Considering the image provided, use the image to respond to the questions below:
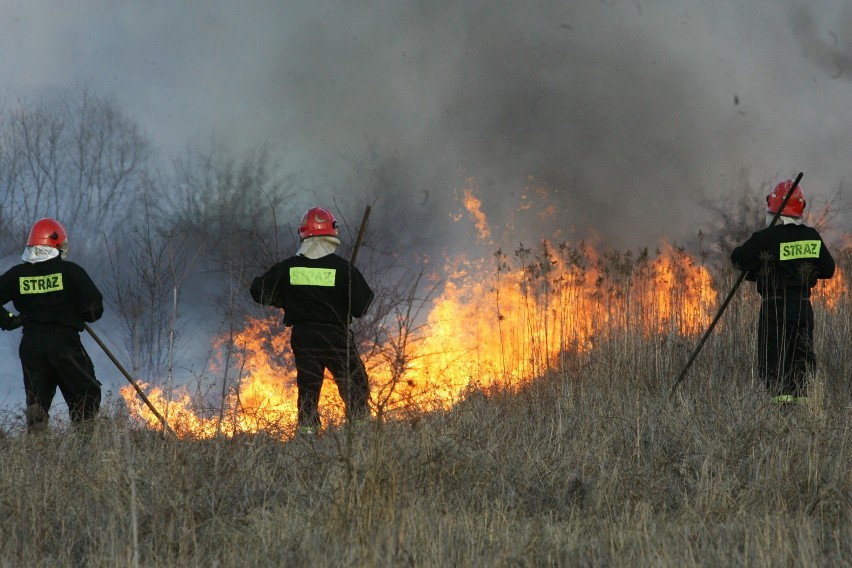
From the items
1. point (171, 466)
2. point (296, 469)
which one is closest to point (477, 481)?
point (296, 469)

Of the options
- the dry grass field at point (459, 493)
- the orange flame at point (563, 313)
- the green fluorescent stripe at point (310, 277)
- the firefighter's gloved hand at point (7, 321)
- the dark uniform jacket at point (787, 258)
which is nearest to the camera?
the dry grass field at point (459, 493)

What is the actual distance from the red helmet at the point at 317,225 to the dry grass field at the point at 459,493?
174cm

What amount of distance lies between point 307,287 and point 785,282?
13.1ft

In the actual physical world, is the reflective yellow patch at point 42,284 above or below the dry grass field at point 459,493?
above

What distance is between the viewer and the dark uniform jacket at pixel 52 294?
7348 mm

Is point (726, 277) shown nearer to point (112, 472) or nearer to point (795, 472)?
point (795, 472)

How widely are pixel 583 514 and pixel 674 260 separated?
19.8 ft

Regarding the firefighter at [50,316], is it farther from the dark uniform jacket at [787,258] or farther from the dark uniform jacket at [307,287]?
the dark uniform jacket at [787,258]

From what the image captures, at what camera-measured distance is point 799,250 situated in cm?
779

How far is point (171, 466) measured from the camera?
15.6ft

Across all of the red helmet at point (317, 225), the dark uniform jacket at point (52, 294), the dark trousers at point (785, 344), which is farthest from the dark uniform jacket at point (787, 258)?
the dark uniform jacket at point (52, 294)

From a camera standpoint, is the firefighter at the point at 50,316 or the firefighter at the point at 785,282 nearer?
the firefighter at the point at 50,316

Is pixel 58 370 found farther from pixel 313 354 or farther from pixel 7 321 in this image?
pixel 313 354

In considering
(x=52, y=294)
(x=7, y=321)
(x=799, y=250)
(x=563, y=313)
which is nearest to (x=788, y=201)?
(x=799, y=250)
